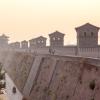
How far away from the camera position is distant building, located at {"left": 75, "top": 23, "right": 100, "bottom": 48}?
1494 inches

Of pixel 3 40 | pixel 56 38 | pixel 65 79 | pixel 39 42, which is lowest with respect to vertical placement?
pixel 65 79

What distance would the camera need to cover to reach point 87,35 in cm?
3862

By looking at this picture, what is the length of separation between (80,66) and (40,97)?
6.79m

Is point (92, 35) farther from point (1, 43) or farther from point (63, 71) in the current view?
point (1, 43)

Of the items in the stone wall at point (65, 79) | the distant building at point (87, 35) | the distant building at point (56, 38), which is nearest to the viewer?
the stone wall at point (65, 79)

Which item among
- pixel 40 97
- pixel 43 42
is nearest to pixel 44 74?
pixel 40 97

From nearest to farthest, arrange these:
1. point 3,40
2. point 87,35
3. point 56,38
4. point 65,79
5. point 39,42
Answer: point 65,79 → point 87,35 → point 56,38 → point 39,42 → point 3,40

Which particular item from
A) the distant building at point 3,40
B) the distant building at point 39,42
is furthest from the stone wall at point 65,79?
the distant building at point 3,40

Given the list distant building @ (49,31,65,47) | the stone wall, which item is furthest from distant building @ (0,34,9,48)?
the stone wall

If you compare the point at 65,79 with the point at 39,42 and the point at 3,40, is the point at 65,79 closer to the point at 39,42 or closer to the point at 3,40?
the point at 39,42

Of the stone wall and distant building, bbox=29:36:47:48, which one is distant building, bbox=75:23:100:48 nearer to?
the stone wall

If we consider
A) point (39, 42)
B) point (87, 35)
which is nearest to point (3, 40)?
point (39, 42)

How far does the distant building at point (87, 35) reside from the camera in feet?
124

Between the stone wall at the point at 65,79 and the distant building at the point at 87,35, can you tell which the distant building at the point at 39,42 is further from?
the stone wall at the point at 65,79
